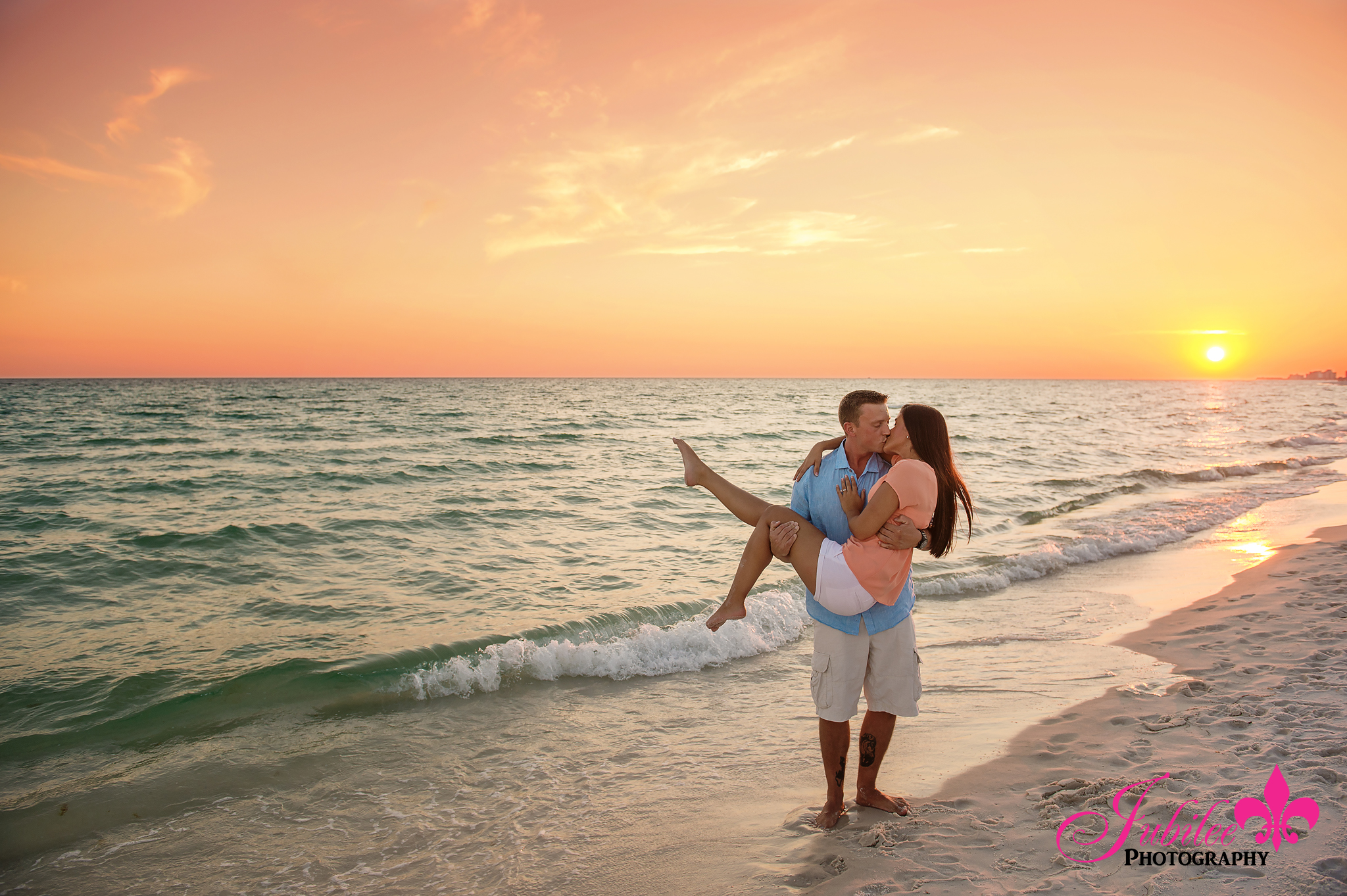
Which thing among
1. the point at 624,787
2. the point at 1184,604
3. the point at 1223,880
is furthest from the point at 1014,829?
the point at 1184,604

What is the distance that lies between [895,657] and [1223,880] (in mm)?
1598

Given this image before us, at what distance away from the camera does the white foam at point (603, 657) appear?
653cm

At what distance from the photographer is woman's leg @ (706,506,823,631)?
12.2 ft

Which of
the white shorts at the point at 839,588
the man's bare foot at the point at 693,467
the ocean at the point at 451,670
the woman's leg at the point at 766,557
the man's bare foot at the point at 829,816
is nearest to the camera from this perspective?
the white shorts at the point at 839,588

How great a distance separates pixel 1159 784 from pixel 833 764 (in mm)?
1870

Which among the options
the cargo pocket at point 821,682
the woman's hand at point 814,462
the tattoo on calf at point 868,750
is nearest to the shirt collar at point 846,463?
the woman's hand at point 814,462

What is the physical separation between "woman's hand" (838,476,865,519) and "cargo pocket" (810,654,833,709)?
794 mm

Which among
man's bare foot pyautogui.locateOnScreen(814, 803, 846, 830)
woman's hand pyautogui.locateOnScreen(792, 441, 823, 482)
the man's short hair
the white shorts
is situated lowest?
man's bare foot pyautogui.locateOnScreen(814, 803, 846, 830)

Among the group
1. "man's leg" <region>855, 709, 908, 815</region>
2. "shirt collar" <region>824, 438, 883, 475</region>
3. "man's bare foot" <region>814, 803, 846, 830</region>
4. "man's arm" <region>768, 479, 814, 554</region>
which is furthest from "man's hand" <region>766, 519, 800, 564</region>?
"man's bare foot" <region>814, 803, 846, 830</region>

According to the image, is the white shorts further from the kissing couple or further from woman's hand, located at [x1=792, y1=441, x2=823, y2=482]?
woman's hand, located at [x1=792, y1=441, x2=823, y2=482]

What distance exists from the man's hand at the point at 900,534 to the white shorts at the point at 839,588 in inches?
9.7

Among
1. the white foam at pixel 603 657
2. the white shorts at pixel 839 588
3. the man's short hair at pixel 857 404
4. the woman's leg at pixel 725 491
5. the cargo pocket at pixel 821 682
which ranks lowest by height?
the white foam at pixel 603 657

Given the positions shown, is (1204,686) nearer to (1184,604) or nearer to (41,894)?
(1184,604)

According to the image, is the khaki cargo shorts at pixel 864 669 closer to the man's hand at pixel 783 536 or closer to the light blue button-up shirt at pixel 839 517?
the light blue button-up shirt at pixel 839 517
